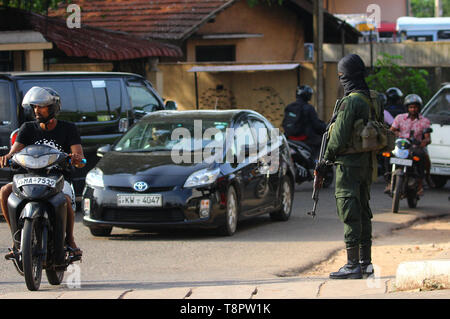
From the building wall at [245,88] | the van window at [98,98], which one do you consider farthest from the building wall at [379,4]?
the van window at [98,98]

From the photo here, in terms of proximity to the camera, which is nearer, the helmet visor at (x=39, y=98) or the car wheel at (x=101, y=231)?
the helmet visor at (x=39, y=98)

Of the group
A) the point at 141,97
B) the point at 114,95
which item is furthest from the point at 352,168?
the point at 141,97

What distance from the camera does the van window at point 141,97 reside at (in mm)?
14938

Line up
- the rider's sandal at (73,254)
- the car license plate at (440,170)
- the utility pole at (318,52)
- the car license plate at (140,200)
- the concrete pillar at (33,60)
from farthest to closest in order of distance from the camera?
the utility pole at (318,52) → the concrete pillar at (33,60) → the car license plate at (440,170) → the car license plate at (140,200) → the rider's sandal at (73,254)

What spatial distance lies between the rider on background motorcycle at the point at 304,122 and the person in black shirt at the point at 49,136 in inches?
347

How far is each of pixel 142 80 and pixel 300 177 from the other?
3.35 metres

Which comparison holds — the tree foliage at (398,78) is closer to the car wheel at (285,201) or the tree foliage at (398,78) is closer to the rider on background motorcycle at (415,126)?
the rider on background motorcycle at (415,126)

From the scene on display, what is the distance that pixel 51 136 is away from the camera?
26.8 ft

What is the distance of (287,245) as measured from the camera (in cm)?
1091

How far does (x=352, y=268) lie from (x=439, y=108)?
981 centimetres

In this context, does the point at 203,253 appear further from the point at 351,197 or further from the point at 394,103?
the point at 394,103

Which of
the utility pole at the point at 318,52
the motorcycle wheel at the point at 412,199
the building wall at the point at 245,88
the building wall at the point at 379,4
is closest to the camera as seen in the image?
the motorcycle wheel at the point at 412,199

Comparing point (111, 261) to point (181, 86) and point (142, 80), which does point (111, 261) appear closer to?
point (142, 80)
